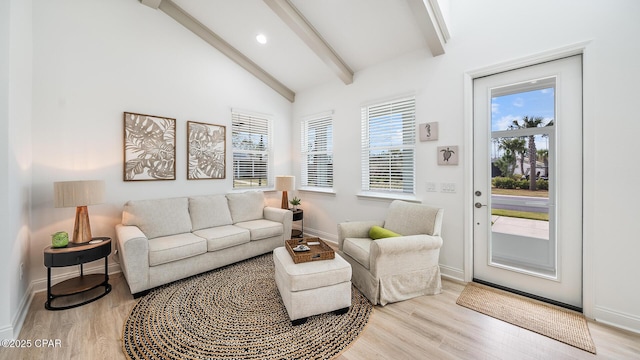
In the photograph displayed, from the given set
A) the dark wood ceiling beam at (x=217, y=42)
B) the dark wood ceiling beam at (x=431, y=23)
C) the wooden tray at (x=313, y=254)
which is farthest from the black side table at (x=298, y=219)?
the dark wood ceiling beam at (x=431, y=23)

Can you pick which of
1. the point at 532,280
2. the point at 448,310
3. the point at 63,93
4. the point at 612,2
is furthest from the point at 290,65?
the point at 532,280

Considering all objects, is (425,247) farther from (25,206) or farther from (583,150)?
(25,206)

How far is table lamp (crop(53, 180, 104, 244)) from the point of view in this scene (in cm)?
236

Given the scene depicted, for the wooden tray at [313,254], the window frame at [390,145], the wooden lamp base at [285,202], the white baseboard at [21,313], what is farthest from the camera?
the wooden lamp base at [285,202]

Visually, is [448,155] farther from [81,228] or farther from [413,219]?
[81,228]

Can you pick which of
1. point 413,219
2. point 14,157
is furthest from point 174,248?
point 413,219

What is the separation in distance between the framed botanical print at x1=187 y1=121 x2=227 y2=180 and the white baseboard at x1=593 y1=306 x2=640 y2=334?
4.62 metres

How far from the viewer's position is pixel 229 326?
206cm

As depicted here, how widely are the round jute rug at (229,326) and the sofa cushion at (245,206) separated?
1207 mm

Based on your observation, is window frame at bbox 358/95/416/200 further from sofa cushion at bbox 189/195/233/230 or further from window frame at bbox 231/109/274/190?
sofa cushion at bbox 189/195/233/230

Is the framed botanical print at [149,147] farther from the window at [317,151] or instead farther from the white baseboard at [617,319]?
the white baseboard at [617,319]

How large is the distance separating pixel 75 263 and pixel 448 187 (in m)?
3.95

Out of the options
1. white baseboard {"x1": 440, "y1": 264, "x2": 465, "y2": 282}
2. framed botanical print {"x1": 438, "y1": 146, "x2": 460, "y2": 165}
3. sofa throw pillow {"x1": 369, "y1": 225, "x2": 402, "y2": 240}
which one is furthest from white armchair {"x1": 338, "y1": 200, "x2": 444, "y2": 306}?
framed botanical print {"x1": 438, "y1": 146, "x2": 460, "y2": 165}

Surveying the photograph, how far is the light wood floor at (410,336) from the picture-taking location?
174cm
